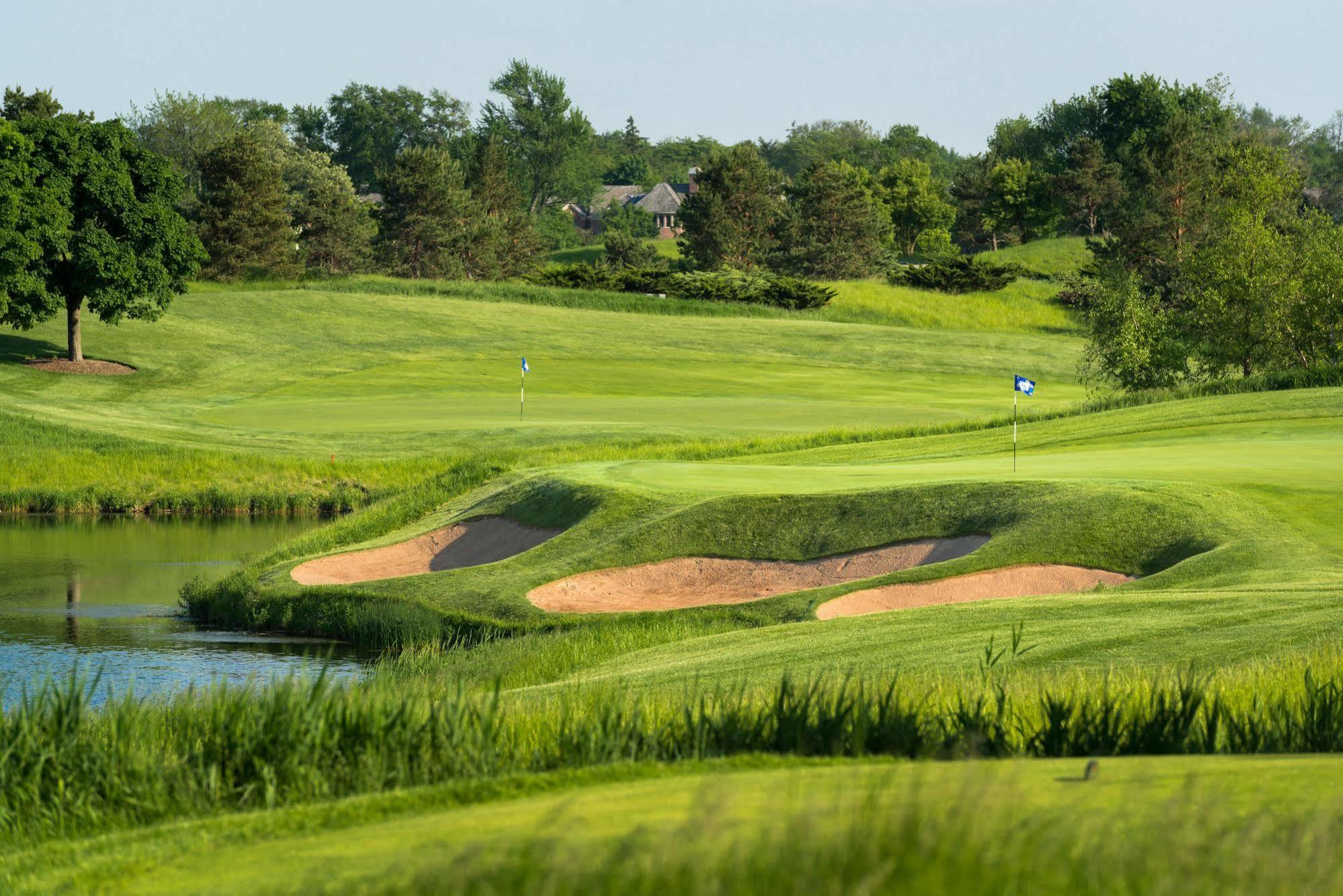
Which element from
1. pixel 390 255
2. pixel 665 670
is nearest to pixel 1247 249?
pixel 665 670

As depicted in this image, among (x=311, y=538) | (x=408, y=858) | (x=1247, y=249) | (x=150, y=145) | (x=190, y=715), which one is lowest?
(x=311, y=538)

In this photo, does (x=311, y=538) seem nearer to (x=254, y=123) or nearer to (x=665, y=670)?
(x=665, y=670)

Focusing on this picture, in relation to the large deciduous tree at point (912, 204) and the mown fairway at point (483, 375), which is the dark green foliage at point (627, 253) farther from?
the mown fairway at point (483, 375)

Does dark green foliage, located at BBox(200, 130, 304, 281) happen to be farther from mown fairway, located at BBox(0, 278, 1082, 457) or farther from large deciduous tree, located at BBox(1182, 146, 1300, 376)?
large deciduous tree, located at BBox(1182, 146, 1300, 376)

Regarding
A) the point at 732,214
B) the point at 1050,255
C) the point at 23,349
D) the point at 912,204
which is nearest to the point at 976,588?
the point at 23,349

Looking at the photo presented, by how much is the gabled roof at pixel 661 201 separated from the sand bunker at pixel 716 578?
16395cm

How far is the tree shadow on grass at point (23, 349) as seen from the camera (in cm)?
6431

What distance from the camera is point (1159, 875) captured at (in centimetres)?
435

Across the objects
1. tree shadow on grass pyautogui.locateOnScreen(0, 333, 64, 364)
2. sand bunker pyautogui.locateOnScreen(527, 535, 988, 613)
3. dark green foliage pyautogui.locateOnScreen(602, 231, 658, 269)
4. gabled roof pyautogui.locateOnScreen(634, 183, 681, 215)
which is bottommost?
sand bunker pyautogui.locateOnScreen(527, 535, 988, 613)

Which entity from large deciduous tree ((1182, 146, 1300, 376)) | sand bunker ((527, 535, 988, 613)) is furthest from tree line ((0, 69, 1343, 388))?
sand bunker ((527, 535, 988, 613))

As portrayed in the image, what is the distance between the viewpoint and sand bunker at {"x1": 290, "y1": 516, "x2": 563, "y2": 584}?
27.5 meters

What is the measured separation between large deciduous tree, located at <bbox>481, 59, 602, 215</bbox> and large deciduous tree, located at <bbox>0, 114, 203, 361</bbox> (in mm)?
108018

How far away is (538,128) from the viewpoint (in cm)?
17462

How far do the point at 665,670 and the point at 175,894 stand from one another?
29.7ft
